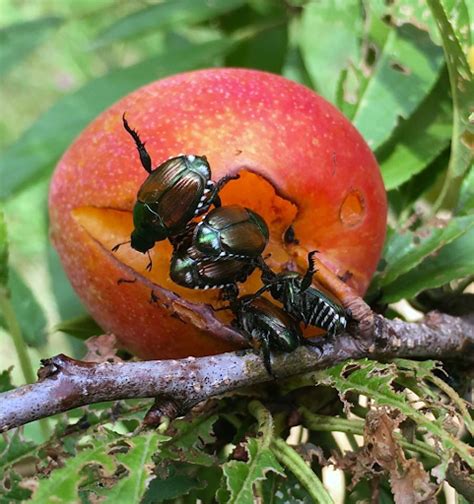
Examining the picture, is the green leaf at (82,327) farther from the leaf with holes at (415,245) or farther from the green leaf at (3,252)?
the leaf with holes at (415,245)

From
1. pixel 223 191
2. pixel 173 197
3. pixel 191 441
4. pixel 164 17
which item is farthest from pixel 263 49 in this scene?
pixel 191 441

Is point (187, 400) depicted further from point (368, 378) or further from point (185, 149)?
point (185, 149)

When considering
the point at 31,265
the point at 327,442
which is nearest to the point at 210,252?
the point at 327,442

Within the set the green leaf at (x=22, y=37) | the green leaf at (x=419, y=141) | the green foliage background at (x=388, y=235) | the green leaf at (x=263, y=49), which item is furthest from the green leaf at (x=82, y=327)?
the green leaf at (x=22, y=37)

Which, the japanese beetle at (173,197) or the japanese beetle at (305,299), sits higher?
the japanese beetle at (173,197)

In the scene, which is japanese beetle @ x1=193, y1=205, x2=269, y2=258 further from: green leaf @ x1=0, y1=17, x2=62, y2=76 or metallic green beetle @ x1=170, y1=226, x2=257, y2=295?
green leaf @ x1=0, y1=17, x2=62, y2=76

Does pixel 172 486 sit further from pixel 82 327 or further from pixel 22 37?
pixel 22 37
